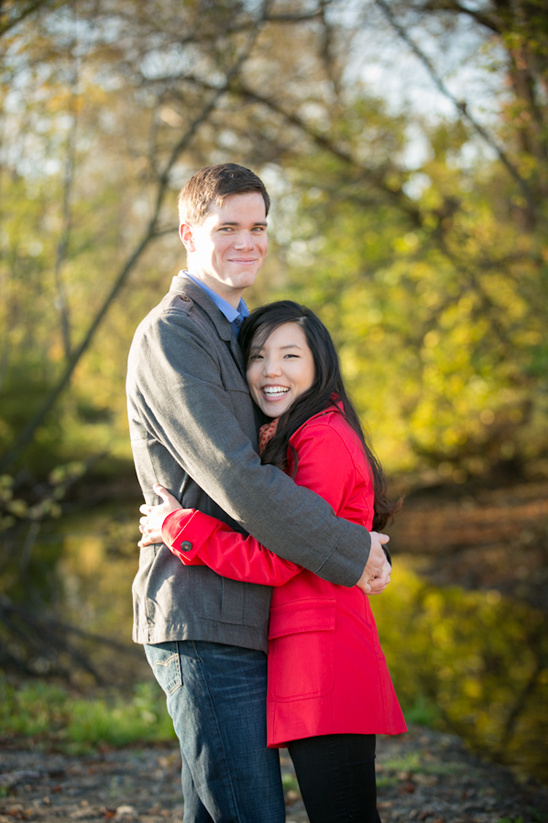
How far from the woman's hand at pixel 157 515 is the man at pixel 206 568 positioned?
3cm

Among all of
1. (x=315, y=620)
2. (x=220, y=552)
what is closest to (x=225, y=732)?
(x=315, y=620)

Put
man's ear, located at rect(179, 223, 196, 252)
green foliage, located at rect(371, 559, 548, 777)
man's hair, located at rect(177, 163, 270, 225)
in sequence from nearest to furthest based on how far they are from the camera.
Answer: man's hair, located at rect(177, 163, 270, 225) < man's ear, located at rect(179, 223, 196, 252) < green foliage, located at rect(371, 559, 548, 777)

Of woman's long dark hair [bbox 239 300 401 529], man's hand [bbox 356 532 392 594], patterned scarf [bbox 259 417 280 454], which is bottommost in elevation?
man's hand [bbox 356 532 392 594]

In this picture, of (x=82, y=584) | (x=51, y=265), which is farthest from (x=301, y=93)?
(x=82, y=584)

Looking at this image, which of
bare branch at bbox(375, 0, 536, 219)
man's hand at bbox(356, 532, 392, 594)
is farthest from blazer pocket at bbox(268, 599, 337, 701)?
bare branch at bbox(375, 0, 536, 219)

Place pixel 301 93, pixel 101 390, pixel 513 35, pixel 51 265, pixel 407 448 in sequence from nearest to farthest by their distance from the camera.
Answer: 1. pixel 513 35
2. pixel 51 265
3. pixel 301 93
4. pixel 407 448
5. pixel 101 390

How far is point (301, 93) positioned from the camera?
10.2m

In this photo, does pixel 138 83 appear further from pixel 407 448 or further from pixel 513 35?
pixel 407 448

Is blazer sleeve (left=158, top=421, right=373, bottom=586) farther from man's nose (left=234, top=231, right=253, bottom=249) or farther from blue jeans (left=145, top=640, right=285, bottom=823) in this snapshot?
man's nose (left=234, top=231, right=253, bottom=249)

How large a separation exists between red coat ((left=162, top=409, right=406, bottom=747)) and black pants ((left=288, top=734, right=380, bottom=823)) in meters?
0.06

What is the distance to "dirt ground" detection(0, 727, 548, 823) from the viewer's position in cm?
353

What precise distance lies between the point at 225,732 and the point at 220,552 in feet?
1.63

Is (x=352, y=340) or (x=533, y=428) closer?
(x=352, y=340)

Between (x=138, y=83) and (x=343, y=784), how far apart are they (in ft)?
23.0
